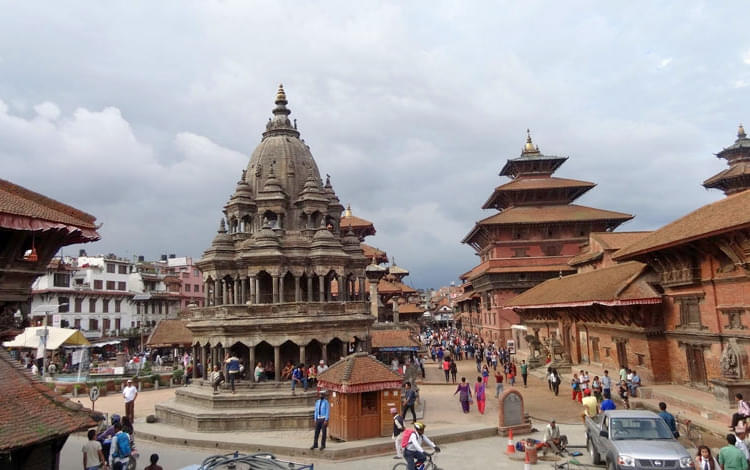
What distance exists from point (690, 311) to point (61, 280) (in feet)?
173

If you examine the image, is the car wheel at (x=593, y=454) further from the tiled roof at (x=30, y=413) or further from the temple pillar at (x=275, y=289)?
the temple pillar at (x=275, y=289)

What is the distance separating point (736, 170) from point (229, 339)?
4730cm

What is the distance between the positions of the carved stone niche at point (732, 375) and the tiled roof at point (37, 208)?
62.0 feet

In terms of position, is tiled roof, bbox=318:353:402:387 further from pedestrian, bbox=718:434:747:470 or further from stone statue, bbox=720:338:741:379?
stone statue, bbox=720:338:741:379

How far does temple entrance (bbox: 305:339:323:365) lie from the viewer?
25312 mm

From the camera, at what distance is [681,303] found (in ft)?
70.0

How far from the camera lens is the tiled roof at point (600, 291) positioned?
22578 mm

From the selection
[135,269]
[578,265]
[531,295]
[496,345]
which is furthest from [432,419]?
[135,269]

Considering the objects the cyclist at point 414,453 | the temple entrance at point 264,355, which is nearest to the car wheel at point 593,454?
the cyclist at point 414,453

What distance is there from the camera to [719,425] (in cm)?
1588

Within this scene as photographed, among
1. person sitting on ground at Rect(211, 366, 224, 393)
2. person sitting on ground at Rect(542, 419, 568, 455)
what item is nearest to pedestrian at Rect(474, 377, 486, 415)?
person sitting on ground at Rect(542, 419, 568, 455)

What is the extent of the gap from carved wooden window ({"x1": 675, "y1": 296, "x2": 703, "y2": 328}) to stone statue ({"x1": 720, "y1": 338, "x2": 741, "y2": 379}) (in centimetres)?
285

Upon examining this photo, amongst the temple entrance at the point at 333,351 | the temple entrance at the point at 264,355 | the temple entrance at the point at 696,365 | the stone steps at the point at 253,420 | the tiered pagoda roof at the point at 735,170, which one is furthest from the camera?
the tiered pagoda roof at the point at 735,170

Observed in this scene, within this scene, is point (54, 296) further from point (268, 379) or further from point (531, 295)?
point (531, 295)
